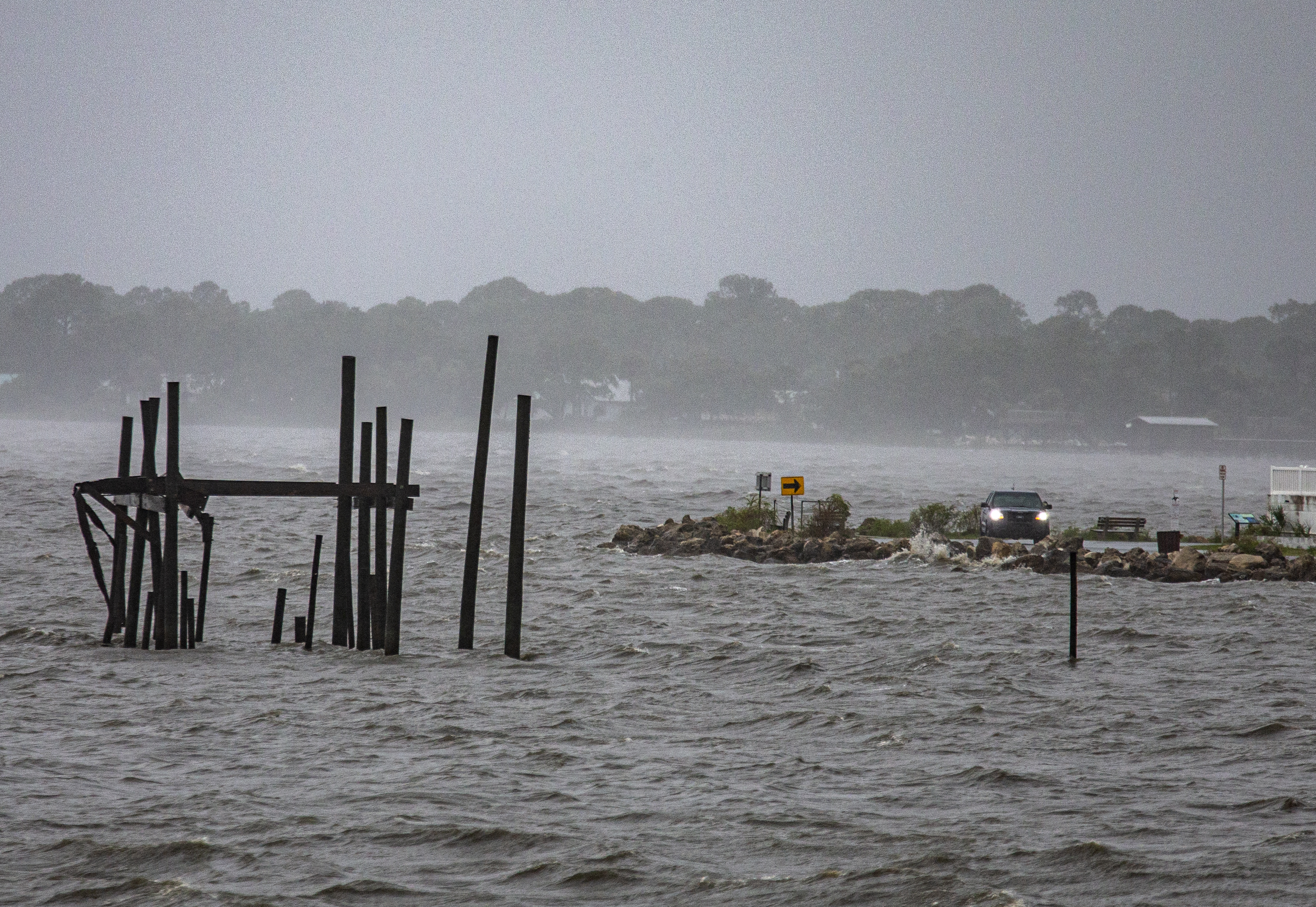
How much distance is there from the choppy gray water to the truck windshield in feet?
28.8

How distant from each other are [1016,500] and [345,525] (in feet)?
90.4

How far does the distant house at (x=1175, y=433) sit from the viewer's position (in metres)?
196

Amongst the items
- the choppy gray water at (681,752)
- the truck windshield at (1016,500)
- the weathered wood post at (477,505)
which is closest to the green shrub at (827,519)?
the truck windshield at (1016,500)

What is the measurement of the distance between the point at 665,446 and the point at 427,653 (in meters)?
173

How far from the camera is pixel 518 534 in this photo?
2277cm

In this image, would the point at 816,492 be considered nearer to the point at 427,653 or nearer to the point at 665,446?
the point at 427,653

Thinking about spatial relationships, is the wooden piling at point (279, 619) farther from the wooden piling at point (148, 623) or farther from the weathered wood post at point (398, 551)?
the weathered wood post at point (398, 551)

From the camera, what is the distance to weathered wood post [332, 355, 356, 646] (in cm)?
2320

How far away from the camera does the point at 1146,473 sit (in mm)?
130250

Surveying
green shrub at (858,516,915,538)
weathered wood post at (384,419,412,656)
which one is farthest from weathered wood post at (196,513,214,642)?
green shrub at (858,516,915,538)

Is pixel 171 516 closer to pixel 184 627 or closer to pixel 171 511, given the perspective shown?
pixel 171 511

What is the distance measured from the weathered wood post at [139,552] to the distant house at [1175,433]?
189m

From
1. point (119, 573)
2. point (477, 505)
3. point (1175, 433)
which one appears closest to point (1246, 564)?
point (477, 505)

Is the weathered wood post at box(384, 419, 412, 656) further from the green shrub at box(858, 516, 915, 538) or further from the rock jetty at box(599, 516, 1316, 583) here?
the green shrub at box(858, 516, 915, 538)
